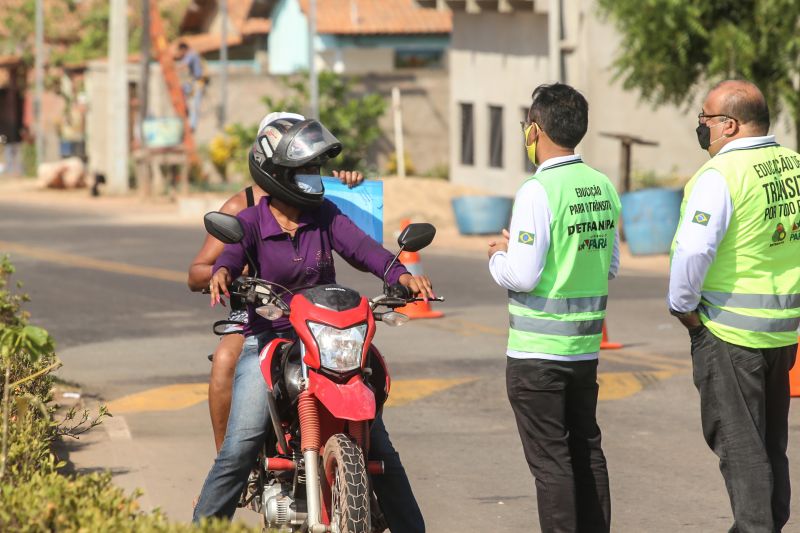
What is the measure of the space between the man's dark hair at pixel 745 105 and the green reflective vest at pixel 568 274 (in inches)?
22.9

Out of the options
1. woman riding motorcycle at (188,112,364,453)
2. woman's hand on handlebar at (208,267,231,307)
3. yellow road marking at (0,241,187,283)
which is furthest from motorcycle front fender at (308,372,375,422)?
yellow road marking at (0,241,187,283)

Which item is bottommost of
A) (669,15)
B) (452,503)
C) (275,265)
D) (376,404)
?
(452,503)

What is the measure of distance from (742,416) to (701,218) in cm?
79

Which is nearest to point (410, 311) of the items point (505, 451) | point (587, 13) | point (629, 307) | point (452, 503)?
point (629, 307)

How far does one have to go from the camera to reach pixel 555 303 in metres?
5.74

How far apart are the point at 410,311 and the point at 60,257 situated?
7.96 m

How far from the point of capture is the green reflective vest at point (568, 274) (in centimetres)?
570

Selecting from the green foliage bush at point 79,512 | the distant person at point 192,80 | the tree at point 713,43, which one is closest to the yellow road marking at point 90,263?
the tree at point 713,43

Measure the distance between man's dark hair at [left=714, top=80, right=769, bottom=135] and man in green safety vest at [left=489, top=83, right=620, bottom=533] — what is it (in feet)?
1.83

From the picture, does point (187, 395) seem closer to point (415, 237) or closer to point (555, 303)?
point (415, 237)

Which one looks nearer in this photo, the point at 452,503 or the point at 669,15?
the point at 452,503

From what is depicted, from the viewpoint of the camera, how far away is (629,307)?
15.4 metres

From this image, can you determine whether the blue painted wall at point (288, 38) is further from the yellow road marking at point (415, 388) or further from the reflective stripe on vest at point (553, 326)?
the reflective stripe on vest at point (553, 326)

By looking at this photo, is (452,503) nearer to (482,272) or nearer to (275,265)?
(275,265)
